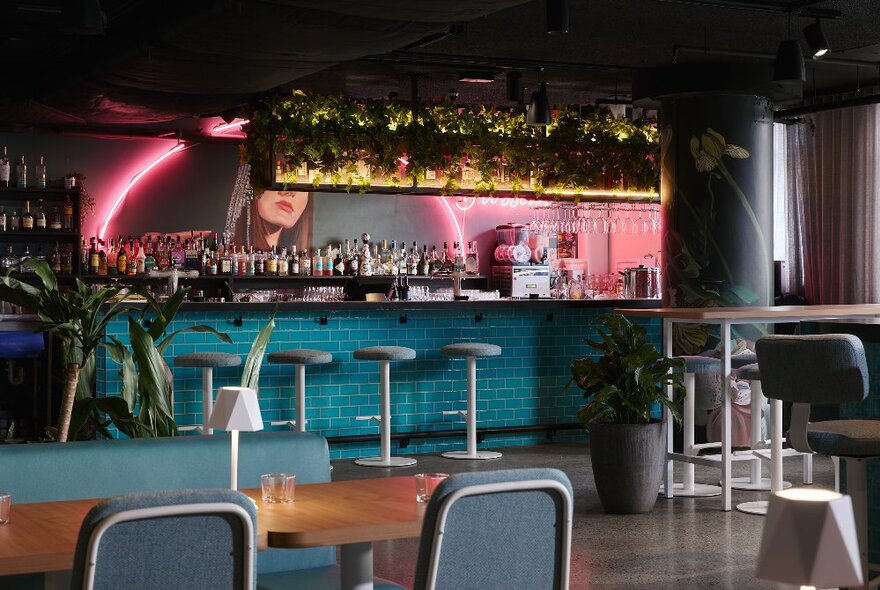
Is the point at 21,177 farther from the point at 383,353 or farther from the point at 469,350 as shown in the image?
the point at 469,350

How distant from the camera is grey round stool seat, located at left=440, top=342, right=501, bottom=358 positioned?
843 cm

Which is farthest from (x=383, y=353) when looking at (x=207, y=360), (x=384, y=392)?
(x=207, y=360)

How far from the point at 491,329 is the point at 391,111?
200cm

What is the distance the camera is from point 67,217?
11531mm

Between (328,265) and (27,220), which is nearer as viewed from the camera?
(27,220)

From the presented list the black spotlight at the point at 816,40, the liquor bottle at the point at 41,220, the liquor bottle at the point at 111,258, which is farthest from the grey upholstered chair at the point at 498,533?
the liquor bottle at the point at 41,220

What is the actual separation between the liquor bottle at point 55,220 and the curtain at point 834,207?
282 inches

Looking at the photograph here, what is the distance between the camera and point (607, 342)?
6.67 m

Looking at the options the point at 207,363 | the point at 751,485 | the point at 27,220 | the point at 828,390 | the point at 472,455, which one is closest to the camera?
the point at 828,390

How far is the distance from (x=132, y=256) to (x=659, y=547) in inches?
293

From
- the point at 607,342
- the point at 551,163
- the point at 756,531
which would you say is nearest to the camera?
the point at 756,531

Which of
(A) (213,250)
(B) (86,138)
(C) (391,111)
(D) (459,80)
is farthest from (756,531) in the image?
(B) (86,138)

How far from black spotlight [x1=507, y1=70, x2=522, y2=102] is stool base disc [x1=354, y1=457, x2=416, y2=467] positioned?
3.29 m

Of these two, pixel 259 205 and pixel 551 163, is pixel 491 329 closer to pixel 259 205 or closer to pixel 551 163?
pixel 551 163
